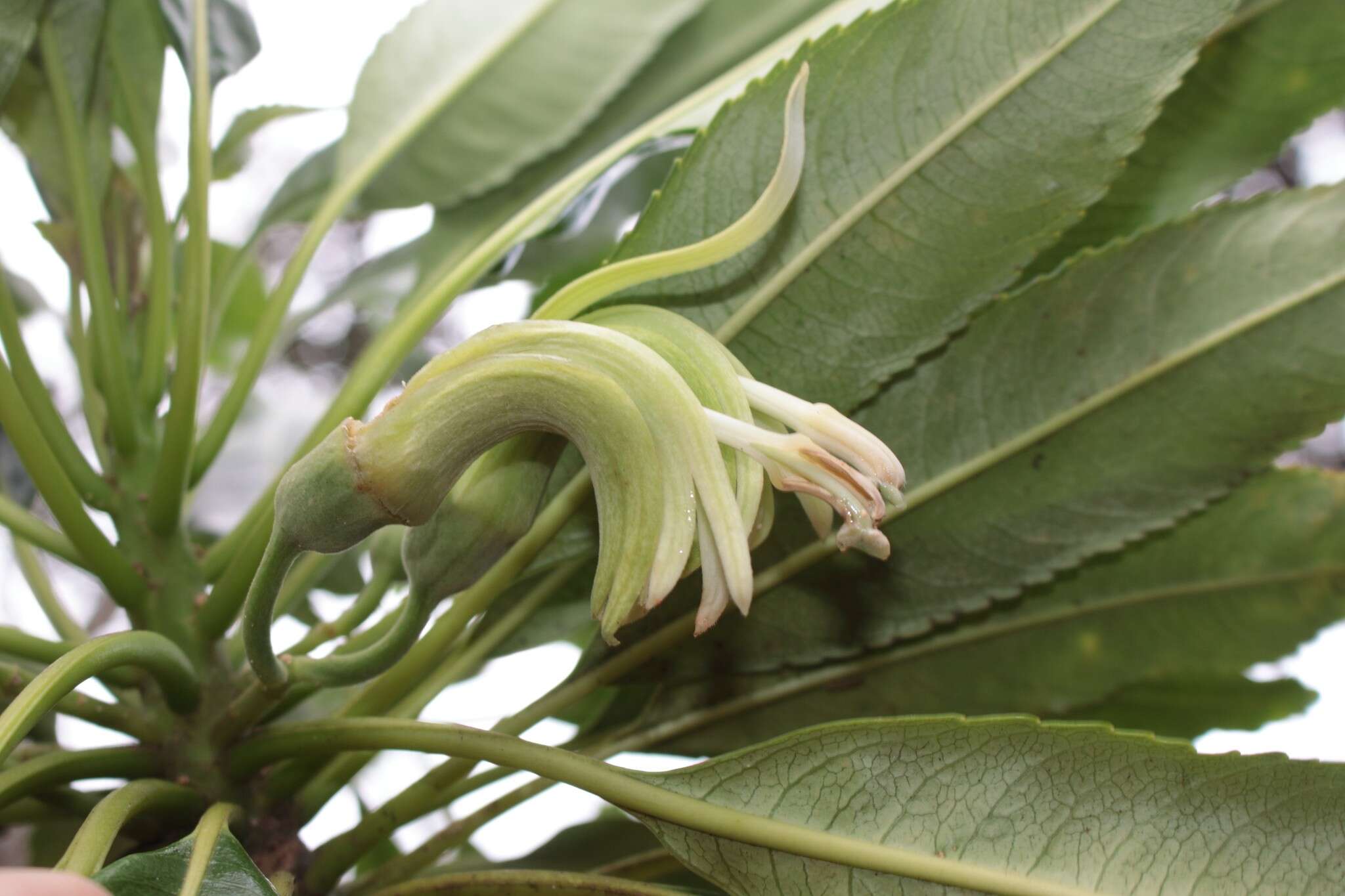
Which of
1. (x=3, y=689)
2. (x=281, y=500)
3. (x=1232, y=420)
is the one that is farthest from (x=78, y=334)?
(x=1232, y=420)

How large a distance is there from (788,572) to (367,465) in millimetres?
248

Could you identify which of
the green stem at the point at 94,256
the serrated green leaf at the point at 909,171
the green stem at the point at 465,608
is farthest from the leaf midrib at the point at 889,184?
the green stem at the point at 94,256

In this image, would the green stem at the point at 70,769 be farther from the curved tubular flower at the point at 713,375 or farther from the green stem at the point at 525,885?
the curved tubular flower at the point at 713,375

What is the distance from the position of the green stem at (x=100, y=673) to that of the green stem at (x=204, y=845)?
6cm

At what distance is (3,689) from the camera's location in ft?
1.68

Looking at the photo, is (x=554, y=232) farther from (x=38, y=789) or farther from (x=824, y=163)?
(x=38, y=789)

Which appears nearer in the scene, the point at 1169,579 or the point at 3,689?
the point at 3,689

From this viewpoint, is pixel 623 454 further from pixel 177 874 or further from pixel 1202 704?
pixel 1202 704

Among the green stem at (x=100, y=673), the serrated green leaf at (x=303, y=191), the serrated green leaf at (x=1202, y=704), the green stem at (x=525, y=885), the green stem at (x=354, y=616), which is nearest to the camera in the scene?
the green stem at (x=100, y=673)

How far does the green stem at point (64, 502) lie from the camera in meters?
0.50

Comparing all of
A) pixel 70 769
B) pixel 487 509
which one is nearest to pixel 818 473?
pixel 487 509

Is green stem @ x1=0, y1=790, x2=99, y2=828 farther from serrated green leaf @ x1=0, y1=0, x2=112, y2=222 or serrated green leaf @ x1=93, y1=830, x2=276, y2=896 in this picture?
serrated green leaf @ x1=0, y1=0, x2=112, y2=222

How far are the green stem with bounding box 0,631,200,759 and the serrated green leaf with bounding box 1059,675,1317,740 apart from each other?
504 mm

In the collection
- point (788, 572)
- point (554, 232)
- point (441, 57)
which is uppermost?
point (441, 57)
